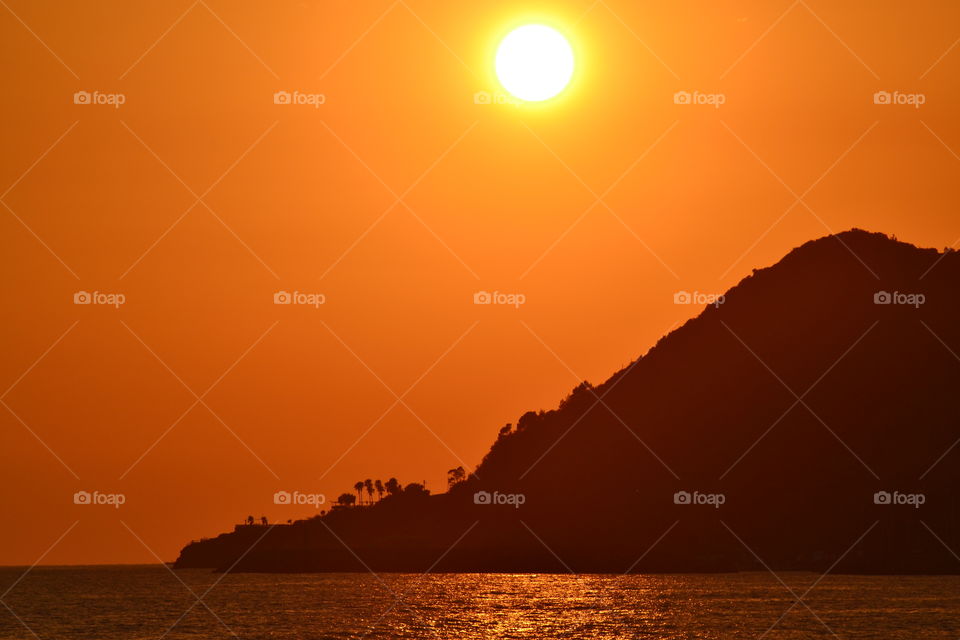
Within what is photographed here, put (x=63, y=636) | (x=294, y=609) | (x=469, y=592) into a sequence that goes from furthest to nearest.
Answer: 1. (x=469, y=592)
2. (x=294, y=609)
3. (x=63, y=636)

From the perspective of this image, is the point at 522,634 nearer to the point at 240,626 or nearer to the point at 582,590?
the point at 240,626

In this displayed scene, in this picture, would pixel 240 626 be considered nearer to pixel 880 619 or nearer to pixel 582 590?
pixel 880 619

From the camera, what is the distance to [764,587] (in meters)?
160

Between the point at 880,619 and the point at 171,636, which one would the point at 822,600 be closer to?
the point at 880,619

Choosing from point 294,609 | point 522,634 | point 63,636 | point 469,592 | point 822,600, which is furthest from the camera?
point 469,592

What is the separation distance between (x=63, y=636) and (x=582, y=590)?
263 ft

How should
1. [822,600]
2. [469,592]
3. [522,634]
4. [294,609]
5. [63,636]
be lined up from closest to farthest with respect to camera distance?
1. [522,634]
2. [63,636]
3. [294,609]
4. [822,600]
5. [469,592]

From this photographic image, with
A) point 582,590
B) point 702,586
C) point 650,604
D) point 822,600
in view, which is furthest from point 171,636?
point 702,586

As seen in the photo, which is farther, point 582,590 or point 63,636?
point 582,590

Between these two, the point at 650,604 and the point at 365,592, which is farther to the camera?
the point at 365,592

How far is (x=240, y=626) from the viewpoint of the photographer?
8981 centimetres

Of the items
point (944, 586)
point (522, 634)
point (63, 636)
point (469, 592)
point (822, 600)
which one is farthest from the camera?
point (944, 586)

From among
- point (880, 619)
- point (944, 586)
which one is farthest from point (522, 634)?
point (944, 586)

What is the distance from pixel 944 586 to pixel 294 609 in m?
92.9
